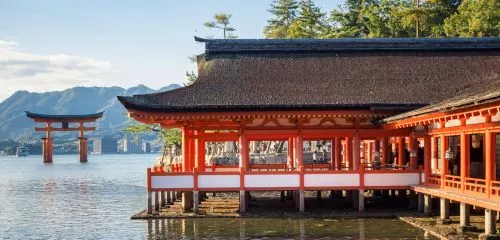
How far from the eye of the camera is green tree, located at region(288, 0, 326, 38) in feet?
285

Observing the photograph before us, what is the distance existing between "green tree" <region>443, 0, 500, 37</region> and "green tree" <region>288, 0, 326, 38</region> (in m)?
25.5

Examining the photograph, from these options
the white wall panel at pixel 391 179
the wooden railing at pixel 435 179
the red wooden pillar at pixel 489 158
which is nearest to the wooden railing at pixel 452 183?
the wooden railing at pixel 435 179

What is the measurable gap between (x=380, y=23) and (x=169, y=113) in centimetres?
4568

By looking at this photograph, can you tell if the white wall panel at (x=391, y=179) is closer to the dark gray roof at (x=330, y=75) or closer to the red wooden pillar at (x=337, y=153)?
the dark gray roof at (x=330, y=75)

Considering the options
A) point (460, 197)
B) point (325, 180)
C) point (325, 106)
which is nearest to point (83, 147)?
point (325, 180)

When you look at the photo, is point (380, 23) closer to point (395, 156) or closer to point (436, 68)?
point (395, 156)

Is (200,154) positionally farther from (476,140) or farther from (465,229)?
(465,229)

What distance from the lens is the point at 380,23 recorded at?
72.0m

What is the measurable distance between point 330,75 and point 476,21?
97.5 feet

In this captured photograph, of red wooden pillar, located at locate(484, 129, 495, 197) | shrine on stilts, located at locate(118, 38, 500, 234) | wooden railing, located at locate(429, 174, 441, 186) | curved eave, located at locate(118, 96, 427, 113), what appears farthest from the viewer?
shrine on stilts, located at locate(118, 38, 500, 234)

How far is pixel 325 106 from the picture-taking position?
30828mm

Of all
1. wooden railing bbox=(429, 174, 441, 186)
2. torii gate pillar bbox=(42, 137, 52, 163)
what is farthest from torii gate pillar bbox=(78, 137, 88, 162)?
wooden railing bbox=(429, 174, 441, 186)

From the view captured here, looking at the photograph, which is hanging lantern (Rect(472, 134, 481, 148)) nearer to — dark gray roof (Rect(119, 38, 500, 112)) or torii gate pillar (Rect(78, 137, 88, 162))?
dark gray roof (Rect(119, 38, 500, 112))

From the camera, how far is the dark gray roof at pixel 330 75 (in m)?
31.1
